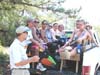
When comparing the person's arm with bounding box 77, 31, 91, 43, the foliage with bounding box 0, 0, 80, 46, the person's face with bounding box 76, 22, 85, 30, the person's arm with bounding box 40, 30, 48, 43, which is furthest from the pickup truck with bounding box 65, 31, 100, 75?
the foliage with bounding box 0, 0, 80, 46

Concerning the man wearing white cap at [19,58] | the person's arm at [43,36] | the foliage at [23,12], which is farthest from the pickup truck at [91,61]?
the foliage at [23,12]

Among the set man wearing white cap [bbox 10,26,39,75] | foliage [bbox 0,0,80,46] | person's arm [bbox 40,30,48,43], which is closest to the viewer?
man wearing white cap [bbox 10,26,39,75]

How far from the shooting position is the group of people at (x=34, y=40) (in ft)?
20.6

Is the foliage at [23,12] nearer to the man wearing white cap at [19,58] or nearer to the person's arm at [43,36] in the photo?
the person's arm at [43,36]

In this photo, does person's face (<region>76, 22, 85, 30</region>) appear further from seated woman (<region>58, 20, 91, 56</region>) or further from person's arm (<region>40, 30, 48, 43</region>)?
person's arm (<region>40, 30, 48, 43</region>)

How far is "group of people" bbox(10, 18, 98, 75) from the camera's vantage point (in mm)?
6266

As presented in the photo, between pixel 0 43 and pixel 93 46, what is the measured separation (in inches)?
184

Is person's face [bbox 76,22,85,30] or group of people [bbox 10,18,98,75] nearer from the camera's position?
group of people [bbox 10,18,98,75]

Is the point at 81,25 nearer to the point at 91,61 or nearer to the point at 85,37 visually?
the point at 85,37

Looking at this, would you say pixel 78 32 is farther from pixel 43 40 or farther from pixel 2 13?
pixel 2 13

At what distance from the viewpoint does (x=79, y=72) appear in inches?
283

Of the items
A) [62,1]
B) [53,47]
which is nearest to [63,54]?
[53,47]

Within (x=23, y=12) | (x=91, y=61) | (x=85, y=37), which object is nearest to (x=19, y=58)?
(x=91, y=61)

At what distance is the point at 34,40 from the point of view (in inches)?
295
